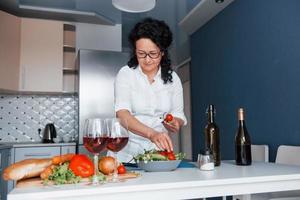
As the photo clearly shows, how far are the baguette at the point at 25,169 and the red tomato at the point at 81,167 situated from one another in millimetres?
99

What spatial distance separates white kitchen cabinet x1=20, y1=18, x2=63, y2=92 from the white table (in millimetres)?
2773

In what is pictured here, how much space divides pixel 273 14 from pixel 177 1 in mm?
1267

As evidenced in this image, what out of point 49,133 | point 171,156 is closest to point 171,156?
point 171,156

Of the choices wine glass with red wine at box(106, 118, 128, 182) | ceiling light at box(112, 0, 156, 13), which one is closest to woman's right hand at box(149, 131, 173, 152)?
wine glass with red wine at box(106, 118, 128, 182)

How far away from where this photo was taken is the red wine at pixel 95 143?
0.87 metres

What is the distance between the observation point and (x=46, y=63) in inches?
137

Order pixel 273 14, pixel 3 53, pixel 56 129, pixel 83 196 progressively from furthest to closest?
1. pixel 56 129
2. pixel 3 53
3. pixel 273 14
4. pixel 83 196

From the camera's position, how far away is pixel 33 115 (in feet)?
12.1

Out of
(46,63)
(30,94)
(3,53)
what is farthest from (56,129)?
(3,53)

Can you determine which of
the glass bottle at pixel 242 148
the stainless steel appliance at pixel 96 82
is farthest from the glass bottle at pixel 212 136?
the stainless steel appliance at pixel 96 82

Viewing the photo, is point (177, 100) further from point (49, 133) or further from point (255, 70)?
point (49, 133)

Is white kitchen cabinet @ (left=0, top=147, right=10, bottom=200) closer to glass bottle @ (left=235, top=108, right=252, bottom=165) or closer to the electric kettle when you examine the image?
the electric kettle

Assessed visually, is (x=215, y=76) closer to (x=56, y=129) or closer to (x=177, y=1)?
(x=177, y=1)

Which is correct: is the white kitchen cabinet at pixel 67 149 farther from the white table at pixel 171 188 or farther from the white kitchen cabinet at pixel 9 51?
the white table at pixel 171 188
